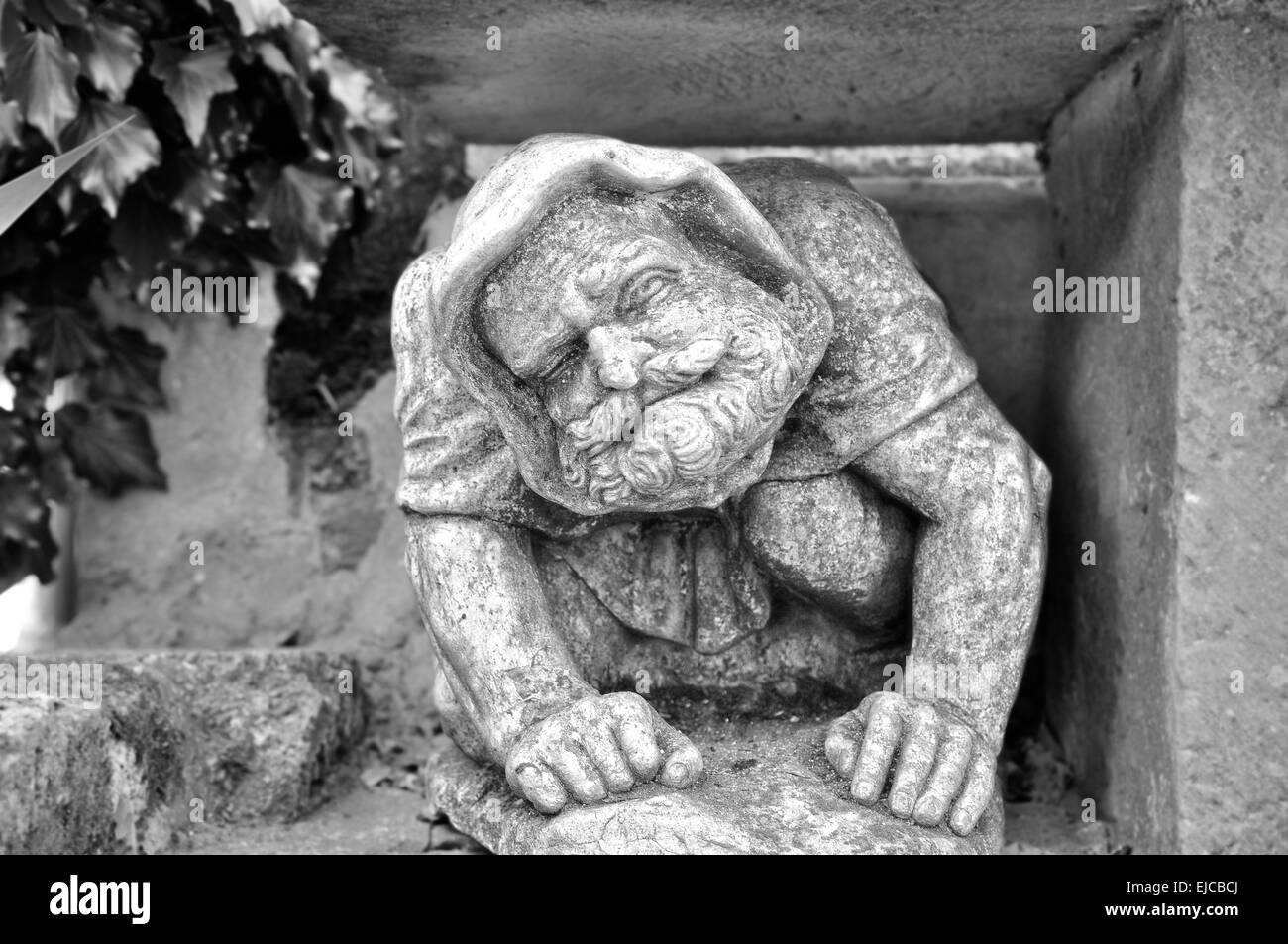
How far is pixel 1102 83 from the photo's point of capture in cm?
243

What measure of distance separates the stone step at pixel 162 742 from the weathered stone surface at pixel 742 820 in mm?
558

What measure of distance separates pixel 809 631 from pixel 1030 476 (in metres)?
0.41

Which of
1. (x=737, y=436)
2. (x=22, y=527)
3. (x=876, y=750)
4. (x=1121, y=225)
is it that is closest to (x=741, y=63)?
(x=1121, y=225)

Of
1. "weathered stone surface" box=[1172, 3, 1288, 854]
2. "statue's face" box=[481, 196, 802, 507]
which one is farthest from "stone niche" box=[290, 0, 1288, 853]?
"statue's face" box=[481, 196, 802, 507]

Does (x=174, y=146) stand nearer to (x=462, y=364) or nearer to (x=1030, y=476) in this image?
(x=462, y=364)

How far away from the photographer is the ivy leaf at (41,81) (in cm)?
278

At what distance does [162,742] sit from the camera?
97.2 inches

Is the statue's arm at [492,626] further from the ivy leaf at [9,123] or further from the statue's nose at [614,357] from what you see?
the ivy leaf at [9,123]

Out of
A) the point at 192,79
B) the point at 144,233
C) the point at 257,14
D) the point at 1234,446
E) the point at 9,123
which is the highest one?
the point at 257,14

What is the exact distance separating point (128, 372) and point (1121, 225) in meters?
1.96

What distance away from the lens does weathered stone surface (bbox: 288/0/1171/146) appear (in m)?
2.12

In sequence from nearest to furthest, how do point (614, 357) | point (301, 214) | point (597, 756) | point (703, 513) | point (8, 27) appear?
point (614, 357) < point (597, 756) < point (703, 513) < point (8, 27) < point (301, 214)

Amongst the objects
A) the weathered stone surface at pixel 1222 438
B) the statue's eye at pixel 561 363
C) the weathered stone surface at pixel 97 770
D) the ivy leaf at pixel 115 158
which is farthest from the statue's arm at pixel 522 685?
the ivy leaf at pixel 115 158

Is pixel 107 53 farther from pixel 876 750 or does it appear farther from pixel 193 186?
pixel 876 750
